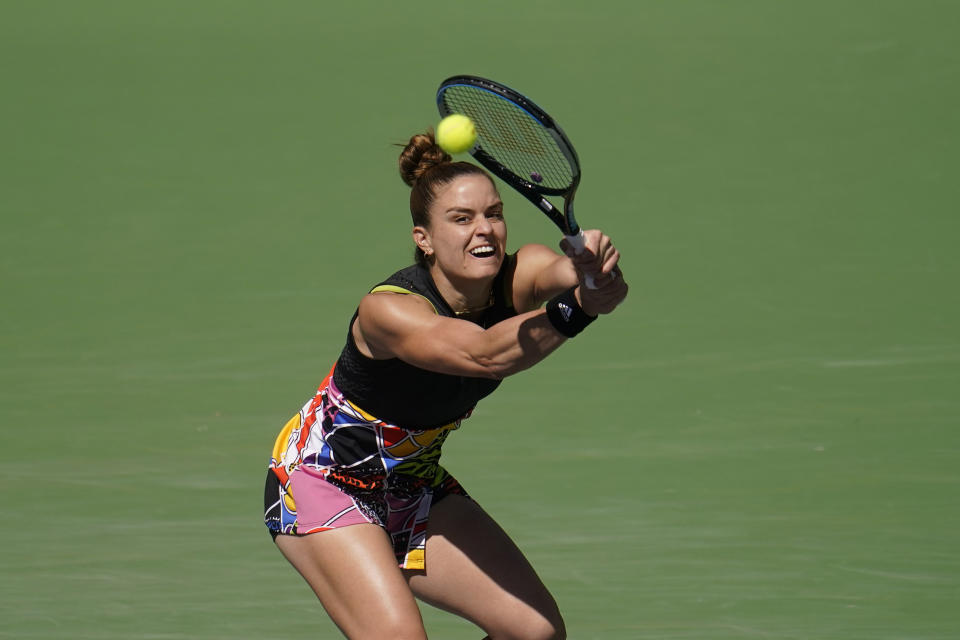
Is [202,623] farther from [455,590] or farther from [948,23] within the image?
[948,23]

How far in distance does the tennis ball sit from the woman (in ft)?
0.58

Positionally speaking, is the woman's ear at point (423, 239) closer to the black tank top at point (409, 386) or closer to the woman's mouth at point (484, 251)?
the black tank top at point (409, 386)

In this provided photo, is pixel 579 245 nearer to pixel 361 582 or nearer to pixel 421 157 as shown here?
pixel 421 157

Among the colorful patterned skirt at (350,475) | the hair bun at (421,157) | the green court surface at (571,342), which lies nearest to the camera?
the colorful patterned skirt at (350,475)

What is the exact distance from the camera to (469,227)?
3.70 m

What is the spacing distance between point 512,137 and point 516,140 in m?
0.02

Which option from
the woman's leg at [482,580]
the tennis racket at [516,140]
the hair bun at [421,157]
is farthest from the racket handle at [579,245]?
the woman's leg at [482,580]

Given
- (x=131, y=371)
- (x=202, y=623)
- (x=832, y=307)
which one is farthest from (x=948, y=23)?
(x=202, y=623)

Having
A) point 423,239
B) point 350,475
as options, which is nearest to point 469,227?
point 423,239

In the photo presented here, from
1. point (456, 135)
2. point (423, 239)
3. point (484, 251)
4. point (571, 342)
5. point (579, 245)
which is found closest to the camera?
point (579, 245)

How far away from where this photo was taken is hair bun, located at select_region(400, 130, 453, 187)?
3.88 meters

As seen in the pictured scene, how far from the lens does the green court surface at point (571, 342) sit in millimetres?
5535

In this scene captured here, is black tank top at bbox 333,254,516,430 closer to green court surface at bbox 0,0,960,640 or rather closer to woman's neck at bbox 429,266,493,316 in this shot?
woman's neck at bbox 429,266,493,316

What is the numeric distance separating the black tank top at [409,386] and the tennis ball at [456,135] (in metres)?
0.36
